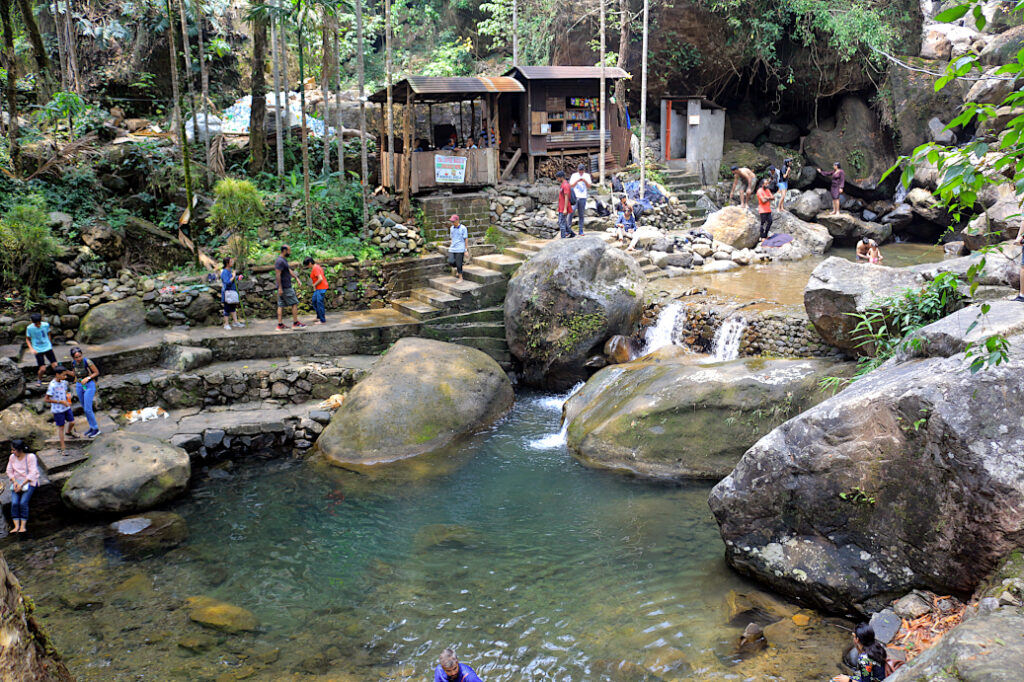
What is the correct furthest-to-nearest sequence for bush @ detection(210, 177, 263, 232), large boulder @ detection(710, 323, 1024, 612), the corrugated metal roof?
the corrugated metal roof, bush @ detection(210, 177, 263, 232), large boulder @ detection(710, 323, 1024, 612)

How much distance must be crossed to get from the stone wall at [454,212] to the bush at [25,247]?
8083mm

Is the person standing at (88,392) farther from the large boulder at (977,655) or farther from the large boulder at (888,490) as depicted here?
the large boulder at (977,655)

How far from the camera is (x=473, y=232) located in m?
19.7

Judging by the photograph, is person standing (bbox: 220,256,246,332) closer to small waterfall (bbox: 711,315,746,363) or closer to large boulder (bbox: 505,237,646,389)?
large boulder (bbox: 505,237,646,389)

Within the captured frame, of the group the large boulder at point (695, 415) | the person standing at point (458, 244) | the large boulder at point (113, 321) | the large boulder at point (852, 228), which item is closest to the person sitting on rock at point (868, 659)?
the large boulder at point (695, 415)

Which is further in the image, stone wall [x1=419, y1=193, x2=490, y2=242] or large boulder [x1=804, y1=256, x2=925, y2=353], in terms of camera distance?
stone wall [x1=419, y1=193, x2=490, y2=242]

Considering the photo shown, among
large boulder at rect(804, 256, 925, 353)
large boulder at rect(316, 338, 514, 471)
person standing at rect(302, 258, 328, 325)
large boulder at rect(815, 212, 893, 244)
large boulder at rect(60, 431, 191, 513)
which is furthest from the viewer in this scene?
large boulder at rect(815, 212, 893, 244)

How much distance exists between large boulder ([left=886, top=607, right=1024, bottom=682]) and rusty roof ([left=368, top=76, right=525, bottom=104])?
16.6 meters

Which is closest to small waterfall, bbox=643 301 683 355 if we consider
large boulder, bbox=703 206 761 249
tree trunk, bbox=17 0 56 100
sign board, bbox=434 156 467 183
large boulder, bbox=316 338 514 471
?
large boulder, bbox=316 338 514 471

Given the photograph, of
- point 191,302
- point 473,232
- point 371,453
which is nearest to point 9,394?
point 191,302

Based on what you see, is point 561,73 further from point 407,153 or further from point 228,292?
point 228,292

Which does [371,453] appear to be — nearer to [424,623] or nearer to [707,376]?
[424,623]

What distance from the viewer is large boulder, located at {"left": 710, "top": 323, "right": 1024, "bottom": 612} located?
6.61 meters

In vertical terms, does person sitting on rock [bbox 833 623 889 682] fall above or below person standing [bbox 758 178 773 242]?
below
